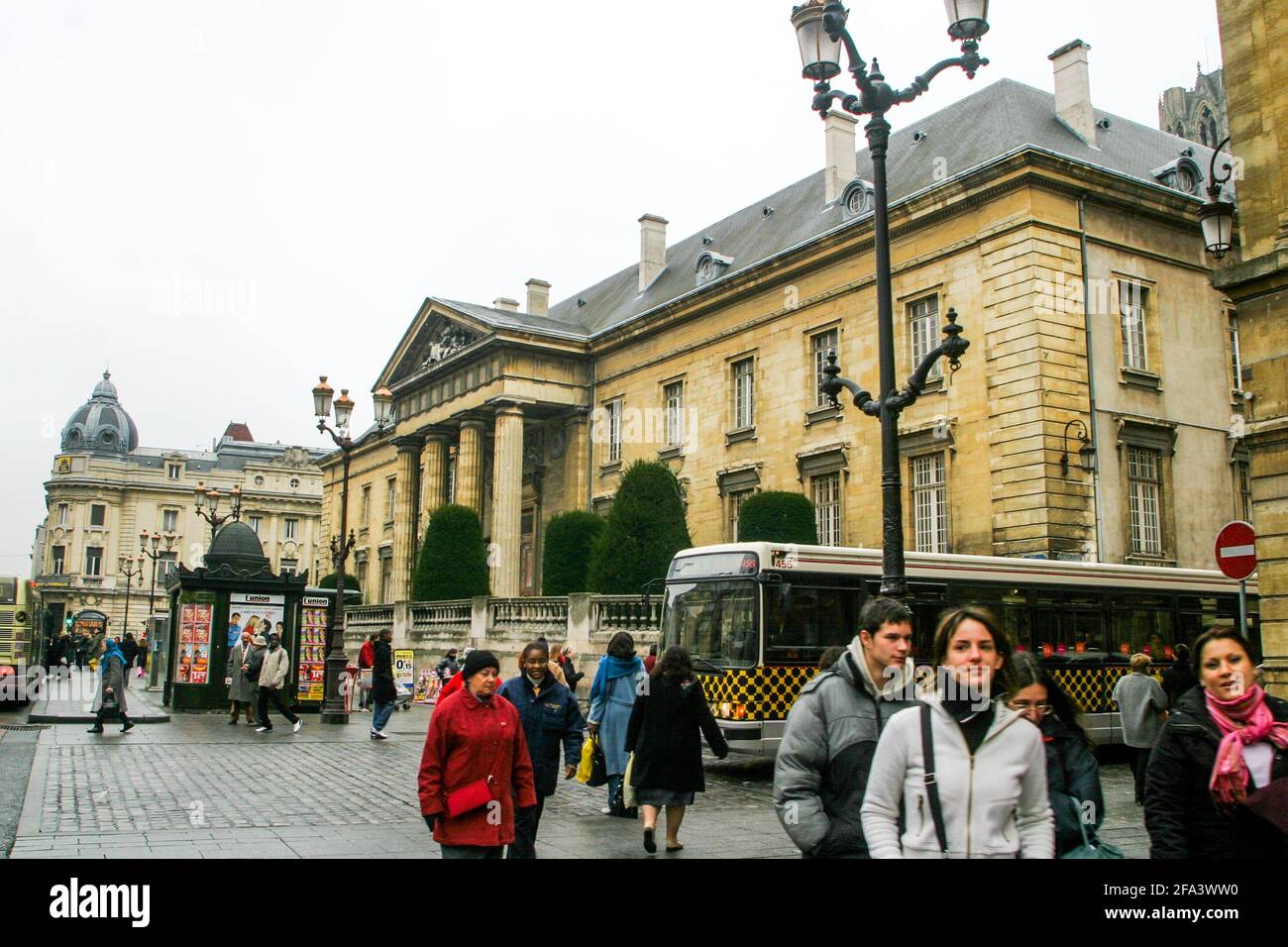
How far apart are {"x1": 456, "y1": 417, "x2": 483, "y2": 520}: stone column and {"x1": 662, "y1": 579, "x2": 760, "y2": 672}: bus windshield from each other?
2770 cm

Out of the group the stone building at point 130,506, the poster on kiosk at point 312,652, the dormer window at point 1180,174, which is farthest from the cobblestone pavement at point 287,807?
the stone building at point 130,506

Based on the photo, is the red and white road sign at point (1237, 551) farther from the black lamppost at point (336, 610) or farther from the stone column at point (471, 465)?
the stone column at point (471, 465)

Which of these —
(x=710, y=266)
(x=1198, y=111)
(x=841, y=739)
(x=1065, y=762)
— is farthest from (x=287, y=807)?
(x=1198, y=111)

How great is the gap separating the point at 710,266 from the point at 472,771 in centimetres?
3296

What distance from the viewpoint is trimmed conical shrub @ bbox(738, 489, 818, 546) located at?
27969 mm

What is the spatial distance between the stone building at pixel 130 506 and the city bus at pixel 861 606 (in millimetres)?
83648

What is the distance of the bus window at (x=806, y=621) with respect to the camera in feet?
50.6

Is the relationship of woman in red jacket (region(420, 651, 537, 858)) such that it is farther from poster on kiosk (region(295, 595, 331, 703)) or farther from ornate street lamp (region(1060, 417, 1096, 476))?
ornate street lamp (region(1060, 417, 1096, 476))

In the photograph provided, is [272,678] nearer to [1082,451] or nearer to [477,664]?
[477,664]

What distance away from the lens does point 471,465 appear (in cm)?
4394

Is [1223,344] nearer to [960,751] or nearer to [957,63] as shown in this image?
[957,63]

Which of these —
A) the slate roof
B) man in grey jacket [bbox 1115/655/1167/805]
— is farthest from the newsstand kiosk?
the slate roof
